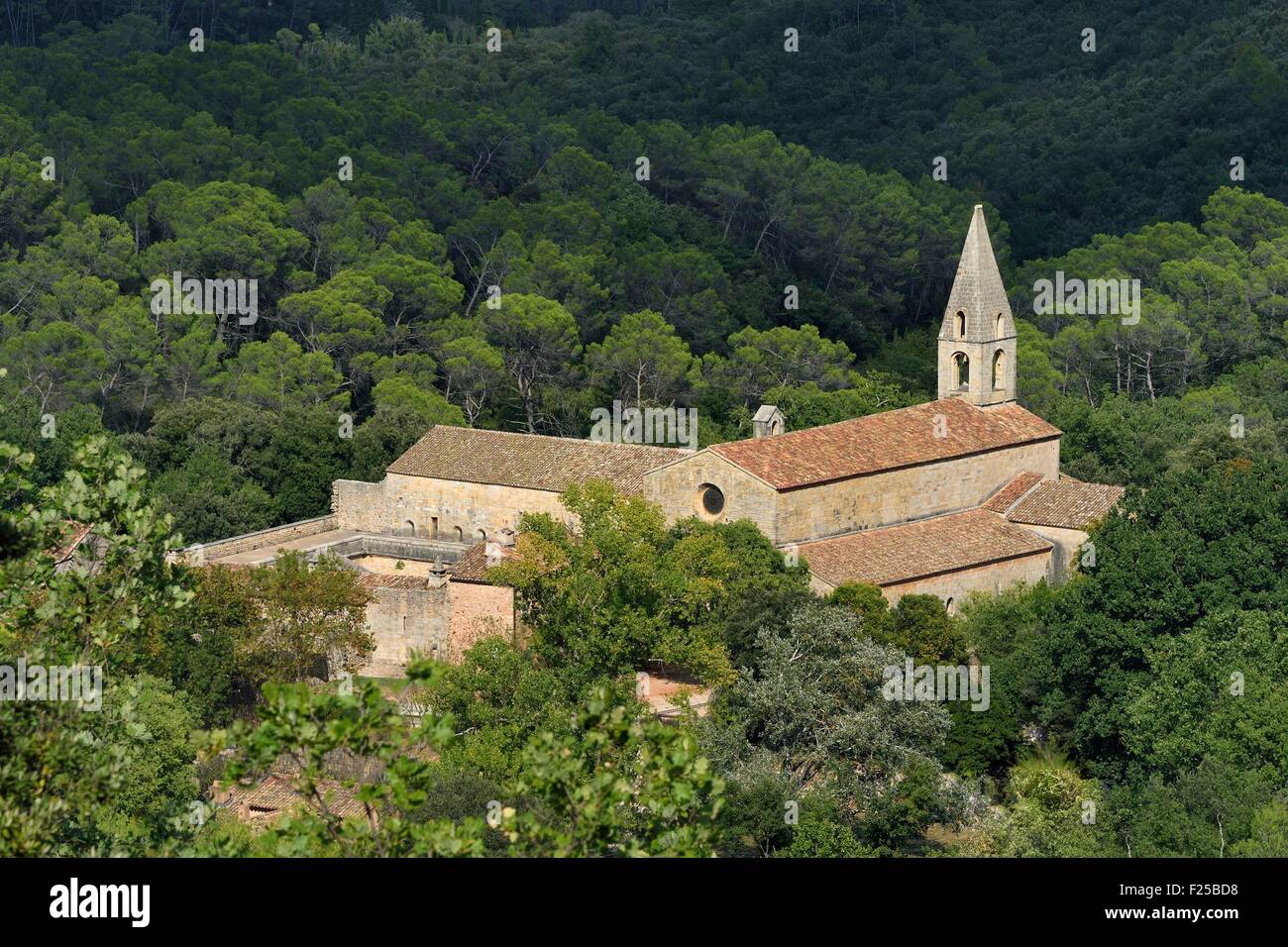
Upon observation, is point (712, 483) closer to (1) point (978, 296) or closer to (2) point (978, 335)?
(2) point (978, 335)

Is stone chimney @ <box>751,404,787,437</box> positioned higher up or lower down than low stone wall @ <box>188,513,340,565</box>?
higher up

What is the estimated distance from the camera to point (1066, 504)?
44656 millimetres


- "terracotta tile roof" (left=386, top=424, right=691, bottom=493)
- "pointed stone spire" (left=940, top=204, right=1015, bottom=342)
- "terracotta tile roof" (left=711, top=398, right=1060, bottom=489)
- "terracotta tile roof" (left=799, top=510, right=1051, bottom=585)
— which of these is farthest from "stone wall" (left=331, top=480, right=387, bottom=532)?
"pointed stone spire" (left=940, top=204, right=1015, bottom=342)

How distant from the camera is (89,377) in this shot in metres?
57.3

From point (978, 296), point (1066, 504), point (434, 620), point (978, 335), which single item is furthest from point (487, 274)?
point (434, 620)

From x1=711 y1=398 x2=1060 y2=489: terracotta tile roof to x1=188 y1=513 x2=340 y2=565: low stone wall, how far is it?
31.9ft

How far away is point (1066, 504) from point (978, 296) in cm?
497

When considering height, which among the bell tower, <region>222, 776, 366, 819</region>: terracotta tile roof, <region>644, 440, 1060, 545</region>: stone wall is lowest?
<region>222, 776, 366, 819</region>: terracotta tile roof

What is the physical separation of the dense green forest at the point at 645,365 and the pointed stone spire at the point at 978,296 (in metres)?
4.27

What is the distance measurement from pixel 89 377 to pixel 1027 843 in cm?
3157

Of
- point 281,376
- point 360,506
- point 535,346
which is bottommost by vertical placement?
point 360,506

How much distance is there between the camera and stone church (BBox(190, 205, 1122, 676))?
1617 inches

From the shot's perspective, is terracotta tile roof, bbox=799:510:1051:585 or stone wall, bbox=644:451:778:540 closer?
terracotta tile roof, bbox=799:510:1051:585

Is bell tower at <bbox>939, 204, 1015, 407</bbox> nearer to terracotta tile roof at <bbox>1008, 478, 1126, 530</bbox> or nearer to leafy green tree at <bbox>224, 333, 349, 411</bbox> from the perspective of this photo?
terracotta tile roof at <bbox>1008, 478, 1126, 530</bbox>
